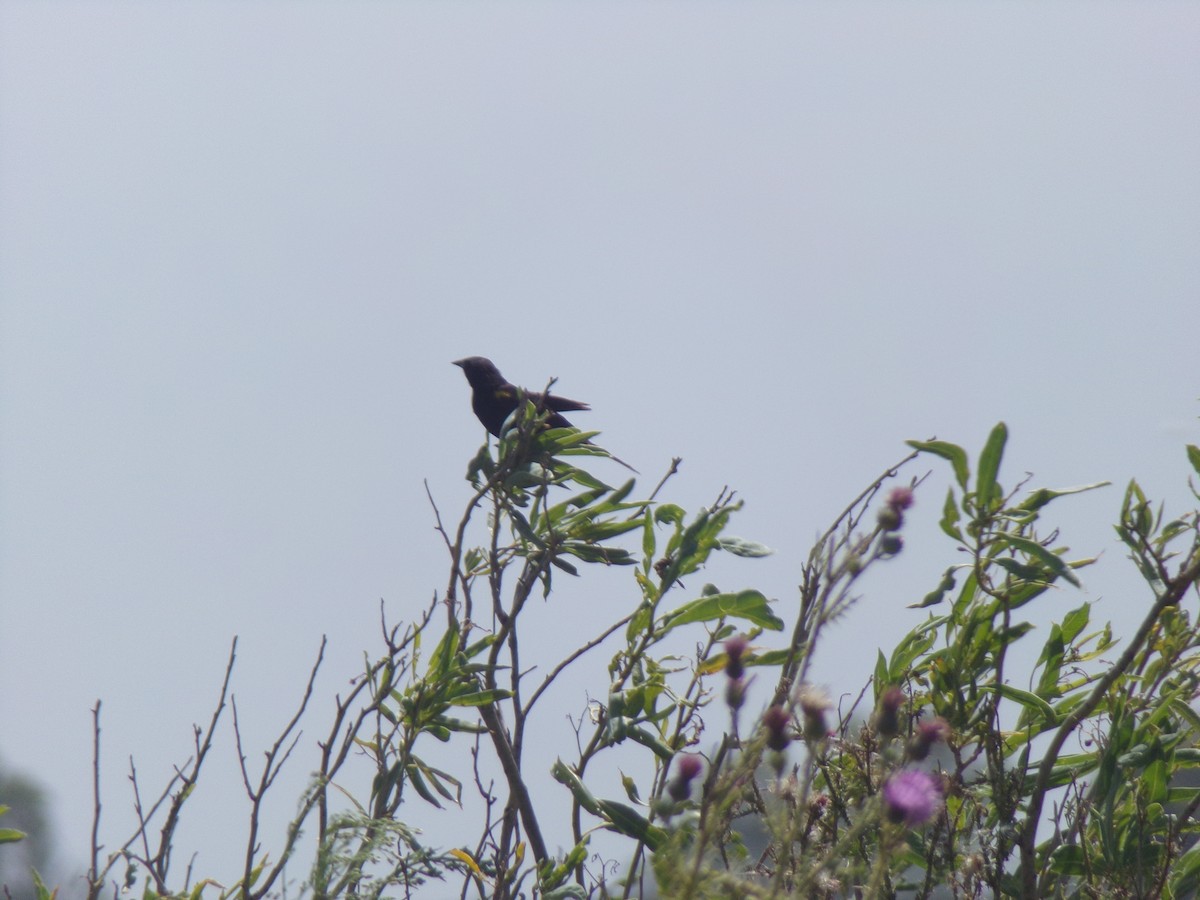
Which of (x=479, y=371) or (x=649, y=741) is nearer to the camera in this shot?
(x=649, y=741)

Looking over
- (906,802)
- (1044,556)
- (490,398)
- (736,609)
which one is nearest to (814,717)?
(906,802)

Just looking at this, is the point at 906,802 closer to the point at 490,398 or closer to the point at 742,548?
the point at 742,548

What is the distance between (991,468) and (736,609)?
55cm

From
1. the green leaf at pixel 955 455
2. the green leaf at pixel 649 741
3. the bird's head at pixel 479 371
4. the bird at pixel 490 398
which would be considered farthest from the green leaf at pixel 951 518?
the bird's head at pixel 479 371

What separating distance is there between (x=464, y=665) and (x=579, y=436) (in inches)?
30.4

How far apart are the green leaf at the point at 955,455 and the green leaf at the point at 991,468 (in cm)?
3

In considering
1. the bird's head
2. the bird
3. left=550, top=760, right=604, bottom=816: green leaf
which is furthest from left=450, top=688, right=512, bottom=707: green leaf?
the bird's head

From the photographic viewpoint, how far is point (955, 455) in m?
1.90

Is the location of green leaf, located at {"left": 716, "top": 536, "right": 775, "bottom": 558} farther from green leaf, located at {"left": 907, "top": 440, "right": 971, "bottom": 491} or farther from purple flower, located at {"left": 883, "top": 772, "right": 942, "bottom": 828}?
purple flower, located at {"left": 883, "top": 772, "right": 942, "bottom": 828}

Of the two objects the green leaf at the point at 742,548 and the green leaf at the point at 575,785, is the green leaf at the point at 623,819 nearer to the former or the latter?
the green leaf at the point at 575,785

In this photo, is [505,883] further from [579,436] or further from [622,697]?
[579,436]

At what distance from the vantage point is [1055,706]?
→ 2.19 metres

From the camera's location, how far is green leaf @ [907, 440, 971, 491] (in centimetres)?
188

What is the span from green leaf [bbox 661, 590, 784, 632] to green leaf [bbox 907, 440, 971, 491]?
43 cm
